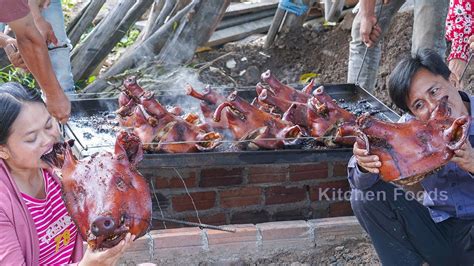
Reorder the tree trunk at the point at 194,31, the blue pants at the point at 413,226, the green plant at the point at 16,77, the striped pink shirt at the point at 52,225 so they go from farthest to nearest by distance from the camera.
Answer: the green plant at the point at 16,77, the tree trunk at the point at 194,31, the blue pants at the point at 413,226, the striped pink shirt at the point at 52,225

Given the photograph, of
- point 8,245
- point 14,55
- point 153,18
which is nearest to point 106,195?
point 8,245

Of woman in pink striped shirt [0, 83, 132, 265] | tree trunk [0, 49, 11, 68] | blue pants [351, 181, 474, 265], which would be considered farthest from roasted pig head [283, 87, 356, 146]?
tree trunk [0, 49, 11, 68]

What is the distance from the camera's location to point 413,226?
3465 mm

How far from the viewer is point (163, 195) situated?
4.09 m

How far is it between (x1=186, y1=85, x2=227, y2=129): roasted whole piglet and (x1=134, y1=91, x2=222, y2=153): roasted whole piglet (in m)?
0.09

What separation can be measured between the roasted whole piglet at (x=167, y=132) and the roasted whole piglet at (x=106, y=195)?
3.51ft

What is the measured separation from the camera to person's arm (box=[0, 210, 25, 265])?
8.44 ft

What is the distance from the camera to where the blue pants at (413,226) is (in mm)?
3436

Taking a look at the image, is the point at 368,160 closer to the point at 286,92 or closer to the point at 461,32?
the point at 286,92

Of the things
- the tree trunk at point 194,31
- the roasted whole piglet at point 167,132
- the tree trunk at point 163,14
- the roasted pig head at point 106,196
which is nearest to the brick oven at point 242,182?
the roasted whole piglet at point 167,132

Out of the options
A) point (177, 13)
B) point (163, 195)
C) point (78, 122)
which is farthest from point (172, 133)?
point (177, 13)

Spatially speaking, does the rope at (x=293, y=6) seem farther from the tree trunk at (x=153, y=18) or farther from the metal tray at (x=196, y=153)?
the metal tray at (x=196, y=153)

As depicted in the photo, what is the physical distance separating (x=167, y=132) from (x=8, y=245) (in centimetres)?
155

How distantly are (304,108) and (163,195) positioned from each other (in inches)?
41.6
